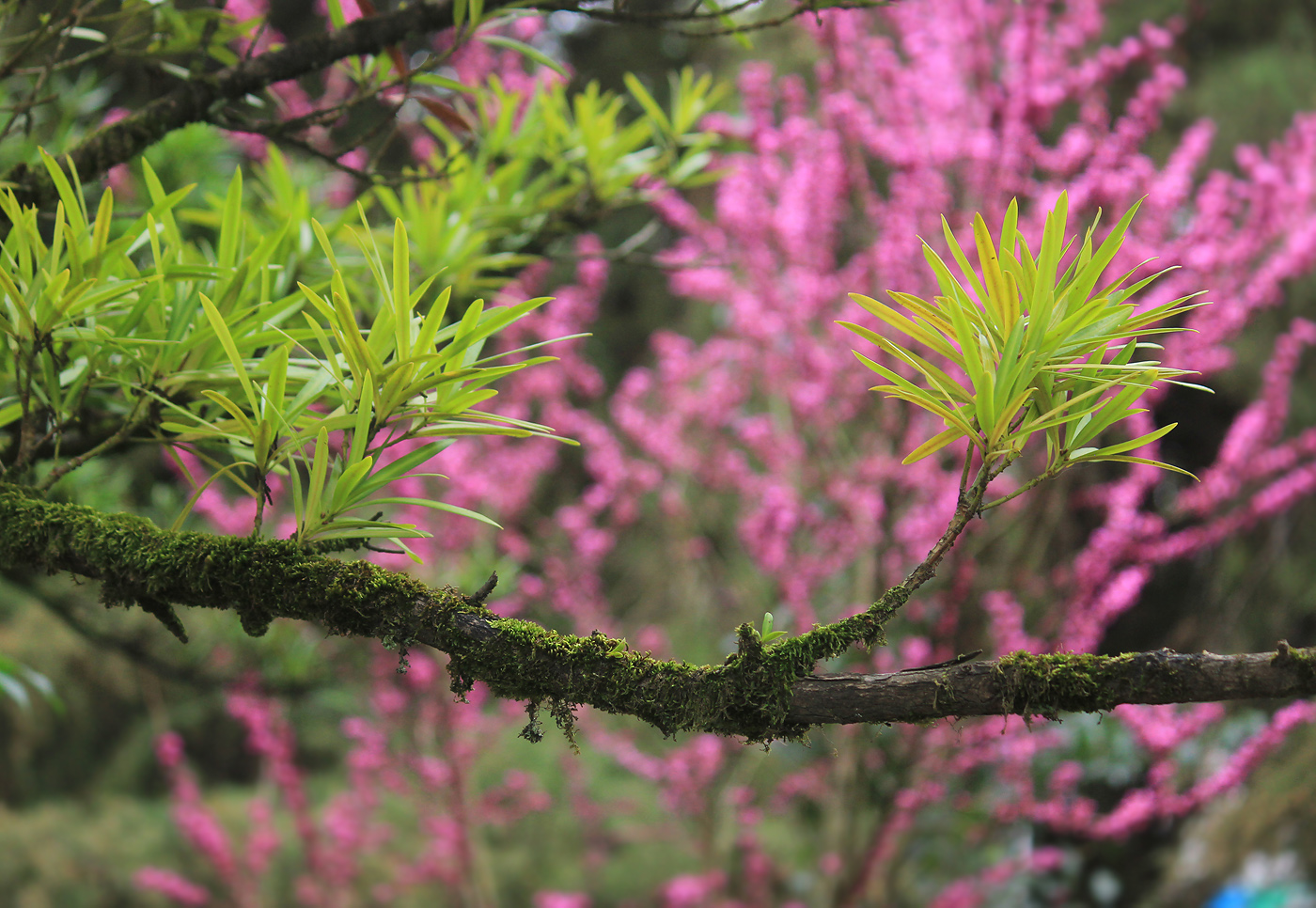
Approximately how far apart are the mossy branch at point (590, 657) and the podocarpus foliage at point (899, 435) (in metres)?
1.46

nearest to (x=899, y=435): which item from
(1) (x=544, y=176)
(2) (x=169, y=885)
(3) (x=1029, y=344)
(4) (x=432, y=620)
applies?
(1) (x=544, y=176)

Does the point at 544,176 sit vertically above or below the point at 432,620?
above

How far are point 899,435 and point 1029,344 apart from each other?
1.84 metres

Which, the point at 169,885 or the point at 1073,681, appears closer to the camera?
the point at 1073,681

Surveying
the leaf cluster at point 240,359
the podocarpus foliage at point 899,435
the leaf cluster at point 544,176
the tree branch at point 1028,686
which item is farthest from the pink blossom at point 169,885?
the tree branch at point 1028,686

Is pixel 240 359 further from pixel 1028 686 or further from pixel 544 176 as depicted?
pixel 544 176

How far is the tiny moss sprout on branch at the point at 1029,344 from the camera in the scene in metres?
0.51

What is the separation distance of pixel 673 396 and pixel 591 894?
2.01 m

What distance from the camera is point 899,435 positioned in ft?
7.52

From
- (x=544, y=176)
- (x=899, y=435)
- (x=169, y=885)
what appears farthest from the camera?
(x=169, y=885)

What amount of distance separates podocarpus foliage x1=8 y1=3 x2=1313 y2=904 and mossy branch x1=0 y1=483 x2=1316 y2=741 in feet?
4.80

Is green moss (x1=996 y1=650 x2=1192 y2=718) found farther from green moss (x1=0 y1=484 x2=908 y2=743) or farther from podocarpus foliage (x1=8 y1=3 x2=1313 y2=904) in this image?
podocarpus foliage (x1=8 y1=3 x2=1313 y2=904)

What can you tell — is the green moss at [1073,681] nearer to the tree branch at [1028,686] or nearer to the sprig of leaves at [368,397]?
the tree branch at [1028,686]

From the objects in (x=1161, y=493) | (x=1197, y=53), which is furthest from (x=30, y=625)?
(x=1197, y=53)
